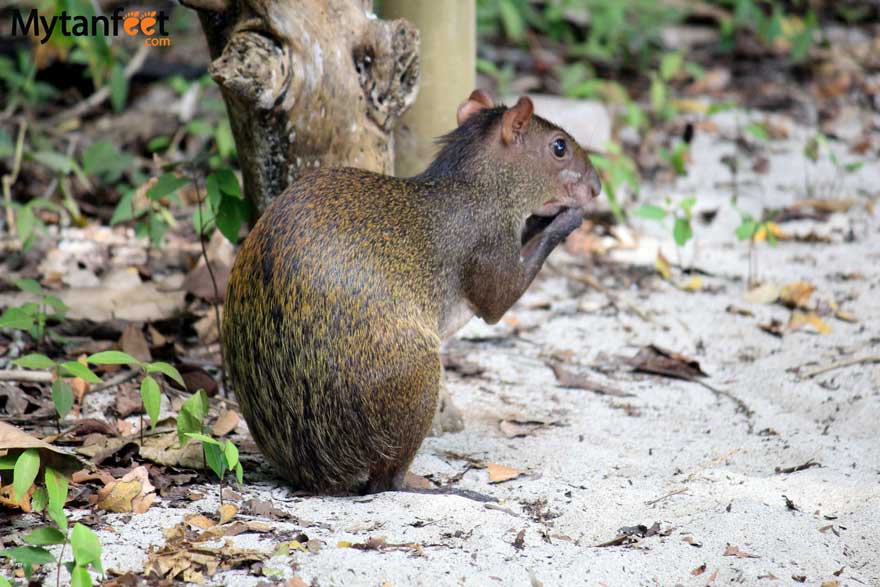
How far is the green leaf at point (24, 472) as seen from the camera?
111 inches

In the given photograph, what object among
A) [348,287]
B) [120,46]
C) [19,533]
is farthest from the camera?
[120,46]

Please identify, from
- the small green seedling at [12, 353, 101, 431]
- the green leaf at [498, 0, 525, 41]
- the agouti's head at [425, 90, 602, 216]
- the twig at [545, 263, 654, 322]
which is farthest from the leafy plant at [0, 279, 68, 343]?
the green leaf at [498, 0, 525, 41]

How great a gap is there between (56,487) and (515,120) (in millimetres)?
2150

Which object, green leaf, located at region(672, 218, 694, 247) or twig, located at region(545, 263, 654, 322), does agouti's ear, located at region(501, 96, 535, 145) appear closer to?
green leaf, located at region(672, 218, 694, 247)

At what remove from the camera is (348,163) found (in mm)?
4082

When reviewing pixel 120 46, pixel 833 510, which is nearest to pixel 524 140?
pixel 833 510

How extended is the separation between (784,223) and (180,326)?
3812 mm

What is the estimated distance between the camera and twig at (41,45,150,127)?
7.26m

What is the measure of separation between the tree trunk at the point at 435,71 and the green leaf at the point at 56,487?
222 cm

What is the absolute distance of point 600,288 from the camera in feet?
18.9

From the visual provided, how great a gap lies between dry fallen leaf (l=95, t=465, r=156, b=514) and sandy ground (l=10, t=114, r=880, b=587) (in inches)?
2.3

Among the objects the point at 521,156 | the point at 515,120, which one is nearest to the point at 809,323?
the point at 521,156

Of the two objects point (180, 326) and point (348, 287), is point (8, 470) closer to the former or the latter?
point (348, 287)

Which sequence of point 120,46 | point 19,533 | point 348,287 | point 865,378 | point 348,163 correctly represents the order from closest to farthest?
Result: point 19,533, point 348,287, point 348,163, point 865,378, point 120,46
